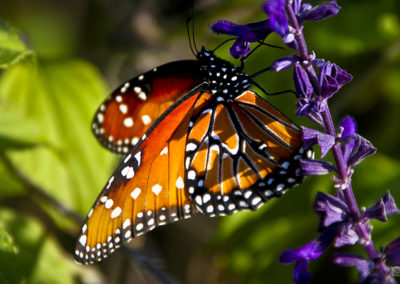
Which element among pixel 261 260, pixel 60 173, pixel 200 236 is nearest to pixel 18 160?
pixel 60 173

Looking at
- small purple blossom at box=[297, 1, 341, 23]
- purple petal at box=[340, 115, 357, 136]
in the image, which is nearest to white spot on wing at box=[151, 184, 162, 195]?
purple petal at box=[340, 115, 357, 136]

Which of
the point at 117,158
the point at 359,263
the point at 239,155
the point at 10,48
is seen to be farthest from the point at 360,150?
the point at 117,158

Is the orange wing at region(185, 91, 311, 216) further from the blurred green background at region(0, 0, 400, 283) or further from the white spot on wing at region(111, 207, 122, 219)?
the blurred green background at region(0, 0, 400, 283)

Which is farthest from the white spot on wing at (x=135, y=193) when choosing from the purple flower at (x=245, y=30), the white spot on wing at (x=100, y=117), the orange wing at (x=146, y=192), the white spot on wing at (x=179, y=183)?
the purple flower at (x=245, y=30)

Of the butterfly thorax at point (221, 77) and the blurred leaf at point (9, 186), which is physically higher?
the butterfly thorax at point (221, 77)

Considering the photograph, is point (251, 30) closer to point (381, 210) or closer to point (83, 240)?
point (381, 210)

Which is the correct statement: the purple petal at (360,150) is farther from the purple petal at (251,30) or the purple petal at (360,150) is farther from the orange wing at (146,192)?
the orange wing at (146,192)
